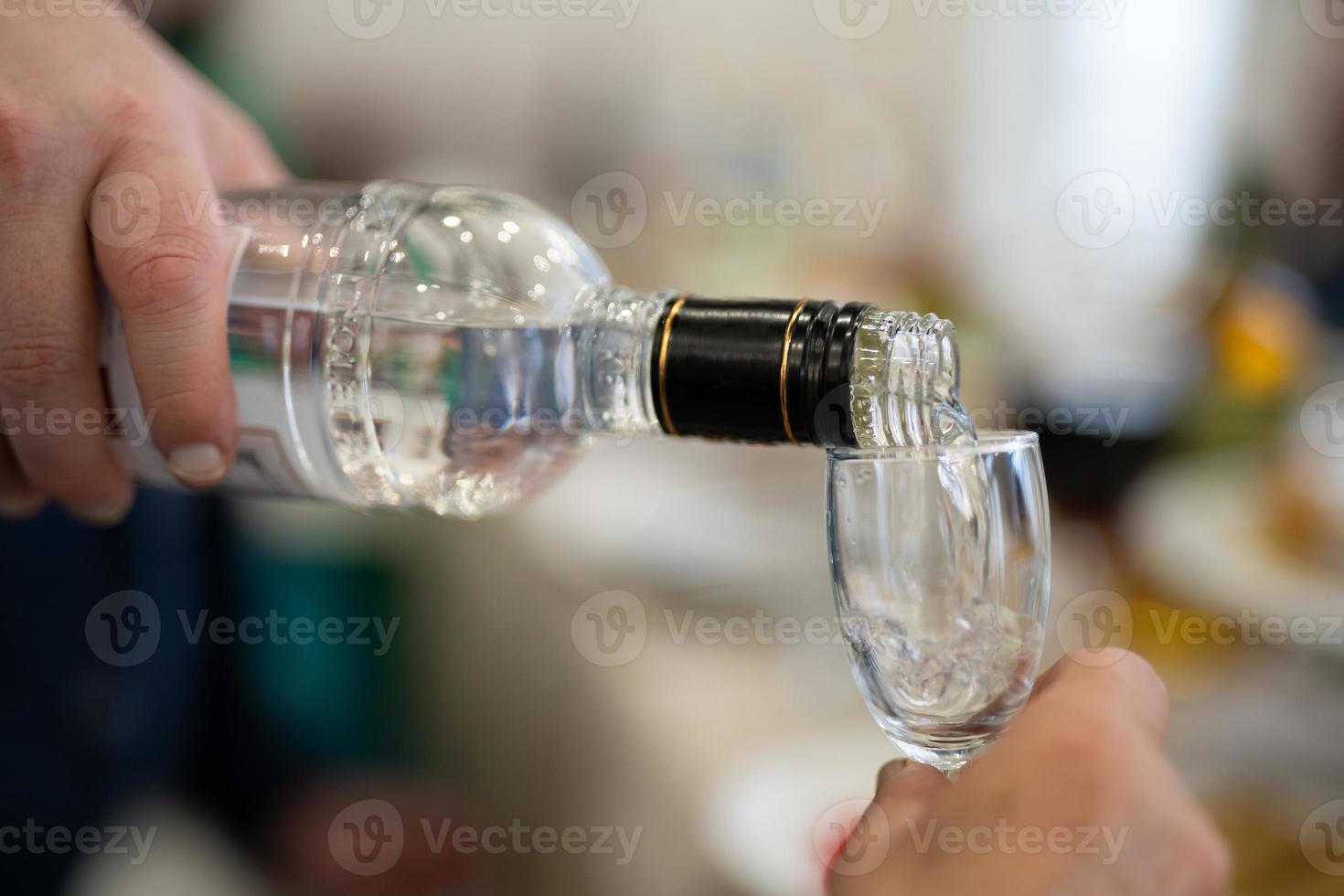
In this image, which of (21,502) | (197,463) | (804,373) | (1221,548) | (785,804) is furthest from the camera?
(1221,548)

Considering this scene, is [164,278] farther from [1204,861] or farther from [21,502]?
[1204,861]

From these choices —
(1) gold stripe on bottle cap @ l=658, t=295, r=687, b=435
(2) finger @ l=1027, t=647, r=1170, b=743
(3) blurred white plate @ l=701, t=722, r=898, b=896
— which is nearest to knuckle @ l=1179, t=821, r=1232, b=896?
(2) finger @ l=1027, t=647, r=1170, b=743

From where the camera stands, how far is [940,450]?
44 centimetres

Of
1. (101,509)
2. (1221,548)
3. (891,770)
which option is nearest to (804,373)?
(891,770)

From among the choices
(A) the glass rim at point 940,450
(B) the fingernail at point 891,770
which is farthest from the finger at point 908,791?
(A) the glass rim at point 940,450

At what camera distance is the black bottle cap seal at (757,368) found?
47 cm

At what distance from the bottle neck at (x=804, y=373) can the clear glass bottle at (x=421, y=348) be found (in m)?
0.03

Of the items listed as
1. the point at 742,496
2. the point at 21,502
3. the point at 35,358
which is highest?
the point at 35,358

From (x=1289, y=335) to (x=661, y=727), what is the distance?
41.5 inches

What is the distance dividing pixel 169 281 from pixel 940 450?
36 centimetres

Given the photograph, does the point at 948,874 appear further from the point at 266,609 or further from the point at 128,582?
the point at 266,609

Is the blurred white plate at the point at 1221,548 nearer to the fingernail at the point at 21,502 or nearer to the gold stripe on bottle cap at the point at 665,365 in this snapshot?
the gold stripe on bottle cap at the point at 665,365

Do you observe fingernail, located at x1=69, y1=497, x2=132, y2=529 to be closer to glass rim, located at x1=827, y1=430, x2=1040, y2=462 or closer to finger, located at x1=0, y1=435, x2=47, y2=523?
finger, located at x1=0, y1=435, x2=47, y2=523

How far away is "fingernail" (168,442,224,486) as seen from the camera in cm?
57
